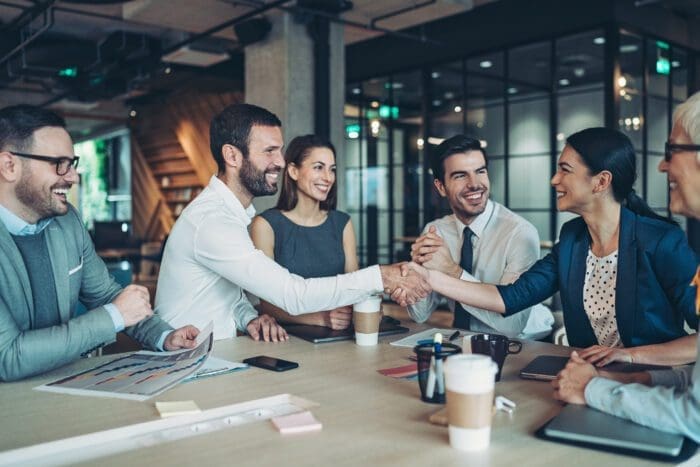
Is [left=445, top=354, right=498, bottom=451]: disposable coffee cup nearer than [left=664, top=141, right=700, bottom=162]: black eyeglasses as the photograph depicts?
Yes

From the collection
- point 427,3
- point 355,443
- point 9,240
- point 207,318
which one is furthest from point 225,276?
point 427,3

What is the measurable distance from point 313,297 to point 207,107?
10111 millimetres

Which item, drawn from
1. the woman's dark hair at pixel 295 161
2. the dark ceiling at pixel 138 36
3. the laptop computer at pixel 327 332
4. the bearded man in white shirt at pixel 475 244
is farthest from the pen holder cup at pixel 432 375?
the dark ceiling at pixel 138 36

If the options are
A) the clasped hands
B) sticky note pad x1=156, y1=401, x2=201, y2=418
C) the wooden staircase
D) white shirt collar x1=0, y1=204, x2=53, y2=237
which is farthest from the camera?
the wooden staircase

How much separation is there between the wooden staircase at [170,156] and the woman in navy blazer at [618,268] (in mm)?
9145

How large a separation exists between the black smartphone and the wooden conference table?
28 millimetres

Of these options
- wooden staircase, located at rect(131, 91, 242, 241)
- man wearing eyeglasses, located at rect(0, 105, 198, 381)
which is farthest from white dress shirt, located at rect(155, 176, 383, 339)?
wooden staircase, located at rect(131, 91, 242, 241)

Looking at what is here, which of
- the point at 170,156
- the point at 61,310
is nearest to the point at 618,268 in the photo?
the point at 61,310

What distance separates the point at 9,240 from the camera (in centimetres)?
194

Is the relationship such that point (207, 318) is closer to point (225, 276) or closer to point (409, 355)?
point (225, 276)

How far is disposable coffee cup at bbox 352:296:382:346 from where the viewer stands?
220 centimetres

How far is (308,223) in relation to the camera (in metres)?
3.22

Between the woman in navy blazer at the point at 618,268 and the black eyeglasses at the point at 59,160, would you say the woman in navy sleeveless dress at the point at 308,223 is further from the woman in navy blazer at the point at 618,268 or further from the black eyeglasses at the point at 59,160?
the black eyeglasses at the point at 59,160

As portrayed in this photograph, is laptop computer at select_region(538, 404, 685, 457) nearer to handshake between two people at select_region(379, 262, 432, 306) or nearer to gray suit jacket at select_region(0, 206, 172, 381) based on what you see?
handshake between two people at select_region(379, 262, 432, 306)
